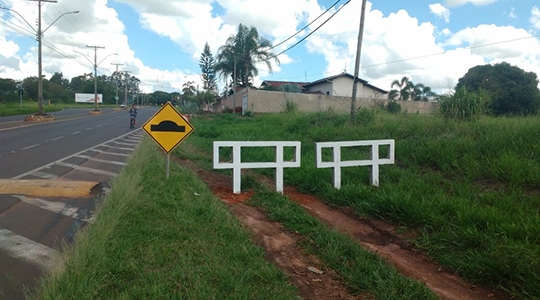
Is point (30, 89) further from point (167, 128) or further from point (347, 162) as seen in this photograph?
point (347, 162)

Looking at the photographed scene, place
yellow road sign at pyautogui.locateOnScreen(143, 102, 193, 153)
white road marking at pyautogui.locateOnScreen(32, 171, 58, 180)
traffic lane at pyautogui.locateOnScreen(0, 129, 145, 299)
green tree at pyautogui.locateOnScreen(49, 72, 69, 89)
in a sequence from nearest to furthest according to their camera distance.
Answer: traffic lane at pyautogui.locateOnScreen(0, 129, 145, 299)
yellow road sign at pyautogui.locateOnScreen(143, 102, 193, 153)
white road marking at pyautogui.locateOnScreen(32, 171, 58, 180)
green tree at pyautogui.locateOnScreen(49, 72, 69, 89)

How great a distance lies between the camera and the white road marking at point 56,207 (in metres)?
5.77

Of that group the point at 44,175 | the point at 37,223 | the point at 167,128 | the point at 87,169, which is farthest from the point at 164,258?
the point at 87,169

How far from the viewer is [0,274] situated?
12.3ft

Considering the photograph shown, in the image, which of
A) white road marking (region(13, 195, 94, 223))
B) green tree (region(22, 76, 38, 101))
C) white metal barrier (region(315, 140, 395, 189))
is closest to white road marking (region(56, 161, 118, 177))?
white road marking (region(13, 195, 94, 223))

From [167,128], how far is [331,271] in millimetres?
4727

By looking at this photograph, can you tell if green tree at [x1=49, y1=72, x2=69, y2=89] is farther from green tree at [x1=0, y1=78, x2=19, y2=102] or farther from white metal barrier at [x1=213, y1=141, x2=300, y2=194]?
white metal barrier at [x1=213, y1=141, x2=300, y2=194]

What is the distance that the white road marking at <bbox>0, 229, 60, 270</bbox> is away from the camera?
13.4 ft

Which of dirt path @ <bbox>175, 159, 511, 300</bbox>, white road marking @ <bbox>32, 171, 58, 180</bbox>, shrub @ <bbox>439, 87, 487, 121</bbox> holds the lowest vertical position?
dirt path @ <bbox>175, 159, 511, 300</bbox>

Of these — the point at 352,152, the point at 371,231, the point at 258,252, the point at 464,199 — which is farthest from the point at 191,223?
the point at 352,152

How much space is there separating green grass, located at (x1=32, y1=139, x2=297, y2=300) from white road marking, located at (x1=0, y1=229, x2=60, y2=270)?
0.98ft

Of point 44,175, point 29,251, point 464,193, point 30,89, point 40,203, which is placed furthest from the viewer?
point 30,89

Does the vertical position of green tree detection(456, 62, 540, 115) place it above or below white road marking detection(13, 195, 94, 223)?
above

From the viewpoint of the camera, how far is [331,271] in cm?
394
